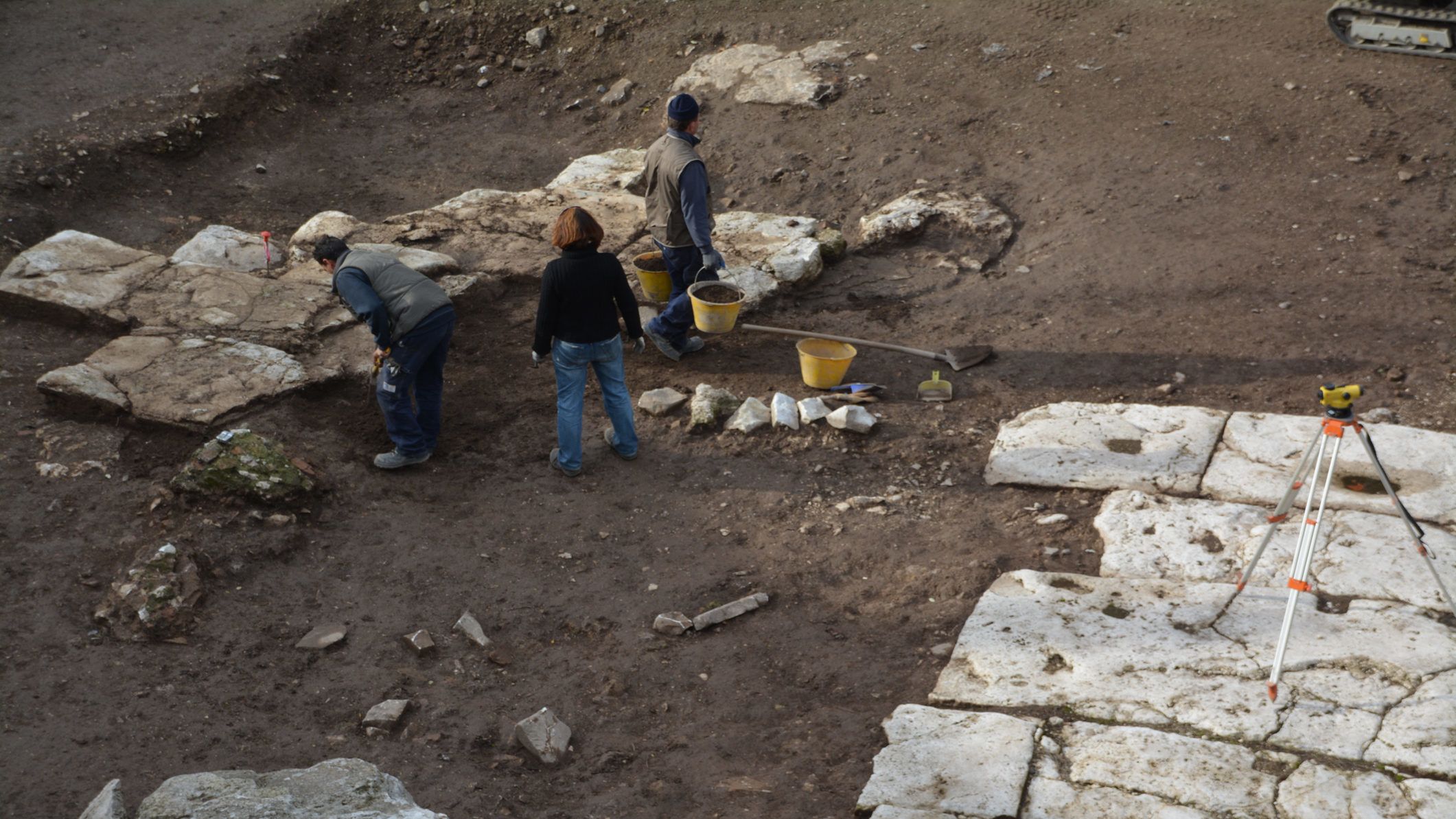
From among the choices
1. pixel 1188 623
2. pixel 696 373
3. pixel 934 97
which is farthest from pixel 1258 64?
pixel 1188 623

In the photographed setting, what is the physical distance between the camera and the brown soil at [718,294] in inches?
273

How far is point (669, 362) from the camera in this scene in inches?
287

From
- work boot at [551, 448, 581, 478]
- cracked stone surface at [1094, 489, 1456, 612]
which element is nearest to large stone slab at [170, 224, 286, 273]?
work boot at [551, 448, 581, 478]

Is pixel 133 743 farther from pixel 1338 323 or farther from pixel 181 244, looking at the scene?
pixel 1338 323

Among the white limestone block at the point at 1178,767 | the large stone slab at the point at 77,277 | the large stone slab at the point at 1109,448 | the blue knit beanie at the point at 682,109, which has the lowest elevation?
the large stone slab at the point at 1109,448

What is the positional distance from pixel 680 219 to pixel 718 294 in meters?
0.56

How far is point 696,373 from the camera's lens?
714 cm

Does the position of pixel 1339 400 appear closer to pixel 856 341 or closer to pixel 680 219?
pixel 856 341

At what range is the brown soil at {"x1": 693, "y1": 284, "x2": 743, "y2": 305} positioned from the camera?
693 centimetres

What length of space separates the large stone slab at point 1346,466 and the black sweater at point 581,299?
10.8 ft

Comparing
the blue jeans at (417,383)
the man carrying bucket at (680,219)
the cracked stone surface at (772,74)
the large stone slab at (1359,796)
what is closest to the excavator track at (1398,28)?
the cracked stone surface at (772,74)

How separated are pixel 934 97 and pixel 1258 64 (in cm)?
277

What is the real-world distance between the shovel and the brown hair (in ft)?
6.36

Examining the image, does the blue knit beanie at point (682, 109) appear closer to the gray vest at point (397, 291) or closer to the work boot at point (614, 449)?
the gray vest at point (397, 291)
